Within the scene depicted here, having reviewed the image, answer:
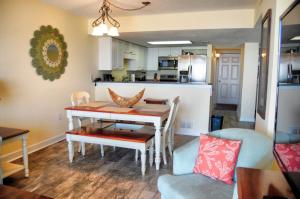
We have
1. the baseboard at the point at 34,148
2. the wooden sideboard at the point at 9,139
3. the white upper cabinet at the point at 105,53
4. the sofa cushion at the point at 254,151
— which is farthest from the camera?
the white upper cabinet at the point at 105,53

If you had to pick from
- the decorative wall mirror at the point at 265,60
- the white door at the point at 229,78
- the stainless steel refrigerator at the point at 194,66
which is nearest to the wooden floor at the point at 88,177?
the decorative wall mirror at the point at 265,60

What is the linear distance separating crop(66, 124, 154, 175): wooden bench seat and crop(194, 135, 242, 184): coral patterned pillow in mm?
985

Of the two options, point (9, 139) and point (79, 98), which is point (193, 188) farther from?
point (79, 98)

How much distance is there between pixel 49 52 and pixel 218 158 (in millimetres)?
3288

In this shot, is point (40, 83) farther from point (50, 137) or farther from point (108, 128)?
point (108, 128)

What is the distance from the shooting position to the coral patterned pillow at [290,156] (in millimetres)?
1144

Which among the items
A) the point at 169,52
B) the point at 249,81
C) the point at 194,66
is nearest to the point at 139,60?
the point at 169,52

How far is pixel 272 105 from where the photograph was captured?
7.43ft

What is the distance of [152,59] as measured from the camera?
792 cm

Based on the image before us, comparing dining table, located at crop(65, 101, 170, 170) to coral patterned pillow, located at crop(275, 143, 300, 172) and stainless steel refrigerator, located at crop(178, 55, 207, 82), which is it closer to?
coral patterned pillow, located at crop(275, 143, 300, 172)

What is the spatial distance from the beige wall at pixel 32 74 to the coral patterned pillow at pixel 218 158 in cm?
279

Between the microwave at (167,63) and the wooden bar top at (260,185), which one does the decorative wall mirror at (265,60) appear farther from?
the microwave at (167,63)

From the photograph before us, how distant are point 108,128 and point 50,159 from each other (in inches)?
37.1

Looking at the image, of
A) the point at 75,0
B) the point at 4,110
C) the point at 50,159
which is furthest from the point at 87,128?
the point at 75,0
